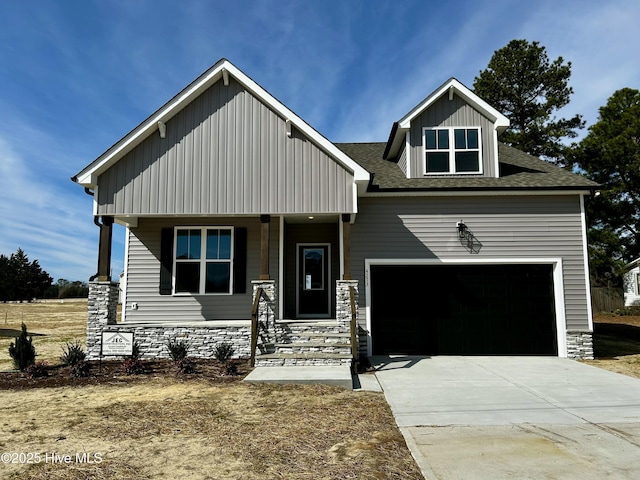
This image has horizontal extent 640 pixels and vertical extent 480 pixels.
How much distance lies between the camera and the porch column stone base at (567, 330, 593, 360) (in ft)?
33.3

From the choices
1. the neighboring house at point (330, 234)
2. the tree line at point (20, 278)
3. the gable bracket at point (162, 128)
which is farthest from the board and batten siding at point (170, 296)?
the tree line at point (20, 278)

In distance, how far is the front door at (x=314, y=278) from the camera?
12297 millimetres

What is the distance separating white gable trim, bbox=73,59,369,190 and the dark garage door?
3150 mm

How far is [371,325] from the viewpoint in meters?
10.4

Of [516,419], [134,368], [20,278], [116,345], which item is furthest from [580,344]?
[20,278]

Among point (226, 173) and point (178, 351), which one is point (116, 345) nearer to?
point (178, 351)

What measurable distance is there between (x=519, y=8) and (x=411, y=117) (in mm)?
3566

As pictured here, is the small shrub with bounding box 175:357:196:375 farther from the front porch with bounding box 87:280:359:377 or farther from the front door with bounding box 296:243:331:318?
the front door with bounding box 296:243:331:318

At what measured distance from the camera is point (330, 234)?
12.2m

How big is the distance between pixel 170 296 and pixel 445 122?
8.79 meters

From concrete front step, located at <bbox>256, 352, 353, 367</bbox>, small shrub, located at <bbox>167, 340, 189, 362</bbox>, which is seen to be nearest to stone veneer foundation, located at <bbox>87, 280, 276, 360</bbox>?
small shrub, located at <bbox>167, 340, 189, 362</bbox>

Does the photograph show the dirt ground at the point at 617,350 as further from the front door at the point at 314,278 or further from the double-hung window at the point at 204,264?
the double-hung window at the point at 204,264

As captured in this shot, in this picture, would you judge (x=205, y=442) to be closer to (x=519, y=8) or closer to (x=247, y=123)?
(x=247, y=123)

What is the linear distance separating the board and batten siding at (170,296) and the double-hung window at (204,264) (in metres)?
0.20
